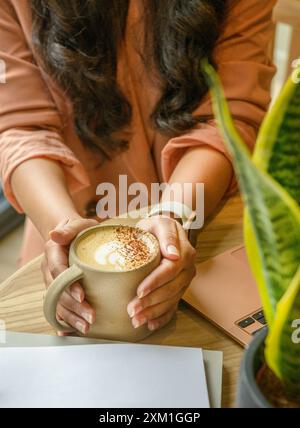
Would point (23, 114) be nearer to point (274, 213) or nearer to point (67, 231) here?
point (67, 231)

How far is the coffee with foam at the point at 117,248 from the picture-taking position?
1.82 ft

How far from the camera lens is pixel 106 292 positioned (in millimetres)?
542

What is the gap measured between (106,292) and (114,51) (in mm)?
538

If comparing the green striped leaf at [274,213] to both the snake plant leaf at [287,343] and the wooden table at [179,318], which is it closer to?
the snake plant leaf at [287,343]

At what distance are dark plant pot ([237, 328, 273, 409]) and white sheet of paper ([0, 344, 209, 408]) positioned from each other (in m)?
0.14

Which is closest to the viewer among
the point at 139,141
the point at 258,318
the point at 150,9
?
the point at 258,318

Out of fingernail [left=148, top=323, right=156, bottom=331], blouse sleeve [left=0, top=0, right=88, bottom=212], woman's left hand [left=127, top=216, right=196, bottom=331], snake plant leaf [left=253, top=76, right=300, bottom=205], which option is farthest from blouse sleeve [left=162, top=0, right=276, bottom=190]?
snake plant leaf [left=253, top=76, right=300, bottom=205]

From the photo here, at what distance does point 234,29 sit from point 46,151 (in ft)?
1.22

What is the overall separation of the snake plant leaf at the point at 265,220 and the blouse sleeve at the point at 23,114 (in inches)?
22.4

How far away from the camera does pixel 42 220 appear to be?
2.68 ft

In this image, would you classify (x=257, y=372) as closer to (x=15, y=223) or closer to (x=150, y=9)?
(x=150, y=9)

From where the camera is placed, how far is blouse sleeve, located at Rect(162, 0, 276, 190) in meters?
0.91
